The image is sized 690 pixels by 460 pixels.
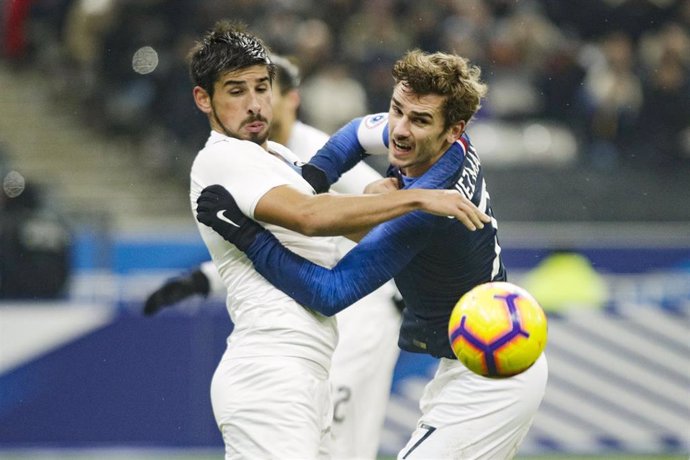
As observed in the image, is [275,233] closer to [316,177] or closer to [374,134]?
[316,177]

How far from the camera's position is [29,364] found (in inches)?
384

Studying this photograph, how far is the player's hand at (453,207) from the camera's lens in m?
4.44

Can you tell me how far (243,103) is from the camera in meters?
4.93

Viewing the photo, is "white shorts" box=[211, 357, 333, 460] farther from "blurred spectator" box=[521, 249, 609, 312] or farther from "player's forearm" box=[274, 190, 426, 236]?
"blurred spectator" box=[521, 249, 609, 312]

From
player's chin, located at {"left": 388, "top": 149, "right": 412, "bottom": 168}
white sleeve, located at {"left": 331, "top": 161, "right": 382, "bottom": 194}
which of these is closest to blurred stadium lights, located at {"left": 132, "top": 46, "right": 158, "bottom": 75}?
white sleeve, located at {"left": 331, "top": 161, "right": 382, "bottom": 194}

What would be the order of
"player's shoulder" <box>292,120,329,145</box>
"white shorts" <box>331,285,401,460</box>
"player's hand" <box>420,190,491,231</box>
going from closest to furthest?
1. "player's hand" <box>420,190,491,231</box>
2. "white shorts" <box>331,285,401,460</box>
3. "player's shoulder" <box>292,120,329,145</box>

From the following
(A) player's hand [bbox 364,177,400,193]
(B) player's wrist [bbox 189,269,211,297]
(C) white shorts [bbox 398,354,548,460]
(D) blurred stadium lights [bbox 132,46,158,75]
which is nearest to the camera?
(C) white shorts [bbox 398,354,548,460]

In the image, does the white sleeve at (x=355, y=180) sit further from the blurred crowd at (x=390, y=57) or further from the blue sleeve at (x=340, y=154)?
the blurred crowd at (x=390, y=57)

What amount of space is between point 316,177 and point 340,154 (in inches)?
10.4

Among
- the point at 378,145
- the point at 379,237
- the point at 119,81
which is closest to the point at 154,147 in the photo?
the point at 119,81

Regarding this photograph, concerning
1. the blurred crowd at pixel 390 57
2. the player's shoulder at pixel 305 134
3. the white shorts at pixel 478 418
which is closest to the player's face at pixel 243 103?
the white shorts at pixel 478 418

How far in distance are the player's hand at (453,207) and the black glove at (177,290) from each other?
2479 millimetres

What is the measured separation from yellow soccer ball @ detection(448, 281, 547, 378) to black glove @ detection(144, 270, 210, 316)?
2332mm

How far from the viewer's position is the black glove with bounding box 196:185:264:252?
469cm
